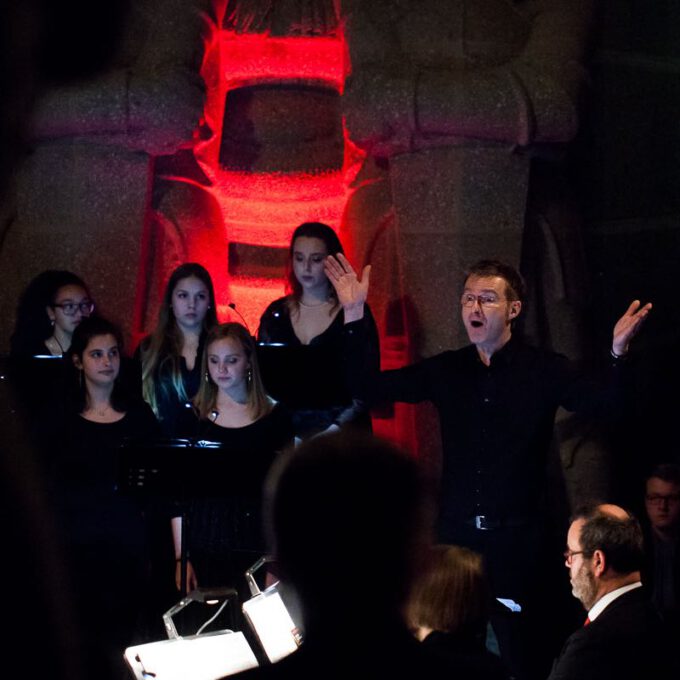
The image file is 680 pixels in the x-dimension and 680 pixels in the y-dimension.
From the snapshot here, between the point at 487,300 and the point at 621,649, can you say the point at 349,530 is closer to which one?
the point at 621,649

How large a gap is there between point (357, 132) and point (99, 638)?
7.66 feet

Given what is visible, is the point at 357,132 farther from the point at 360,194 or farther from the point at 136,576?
the point at 136,576

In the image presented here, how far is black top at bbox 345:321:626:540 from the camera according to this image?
3713 mm

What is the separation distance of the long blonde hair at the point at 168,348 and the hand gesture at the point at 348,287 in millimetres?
673

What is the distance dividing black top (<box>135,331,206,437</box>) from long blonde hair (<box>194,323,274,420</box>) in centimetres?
7

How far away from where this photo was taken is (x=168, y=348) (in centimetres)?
451

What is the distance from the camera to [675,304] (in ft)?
17.9

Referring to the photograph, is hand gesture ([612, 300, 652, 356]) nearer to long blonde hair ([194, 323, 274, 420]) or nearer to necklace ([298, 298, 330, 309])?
long blonde hair ([194, 323, 274, 420])

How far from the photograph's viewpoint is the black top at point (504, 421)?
3.71 metres

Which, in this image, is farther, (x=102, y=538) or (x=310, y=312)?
(x=310, y=312)

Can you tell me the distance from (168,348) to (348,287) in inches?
33.9

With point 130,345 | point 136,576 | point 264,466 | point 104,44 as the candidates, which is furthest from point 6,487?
point 130,345

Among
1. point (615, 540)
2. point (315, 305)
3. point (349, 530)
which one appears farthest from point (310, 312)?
point (349, 530)

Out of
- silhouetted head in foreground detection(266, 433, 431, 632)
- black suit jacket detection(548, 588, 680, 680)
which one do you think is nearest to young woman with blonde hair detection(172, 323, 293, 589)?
black suit jacket detection(548, 588, 680, 680)
